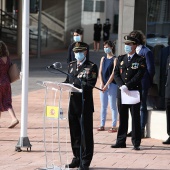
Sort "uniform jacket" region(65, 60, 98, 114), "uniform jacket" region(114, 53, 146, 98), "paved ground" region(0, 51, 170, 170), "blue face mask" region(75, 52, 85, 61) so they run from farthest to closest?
"uniform jacket" region(114, 53, 146, 98)
"paved ground" region(0, 51, 170, 170)
"blue face mask" region(75, 52, 85, 61)
"uniform jacket" region(65, 60, 98, 114)

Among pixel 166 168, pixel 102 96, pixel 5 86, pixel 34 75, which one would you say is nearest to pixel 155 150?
pixel 166 168

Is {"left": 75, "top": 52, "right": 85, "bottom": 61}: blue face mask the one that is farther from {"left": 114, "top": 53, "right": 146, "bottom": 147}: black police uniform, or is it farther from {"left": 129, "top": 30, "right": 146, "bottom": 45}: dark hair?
{"left": 129, "top": 30, "right": 146, "bottom": 45}: dark hair

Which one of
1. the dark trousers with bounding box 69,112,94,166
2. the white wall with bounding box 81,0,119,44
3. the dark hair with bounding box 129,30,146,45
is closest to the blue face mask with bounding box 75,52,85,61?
the dark trousers with bounding box 69,112,94,166

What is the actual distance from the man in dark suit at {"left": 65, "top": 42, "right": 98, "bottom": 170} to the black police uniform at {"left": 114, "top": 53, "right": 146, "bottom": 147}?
1450 mm

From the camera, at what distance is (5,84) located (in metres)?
12.2

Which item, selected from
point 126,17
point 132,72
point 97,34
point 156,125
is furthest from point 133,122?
point 97,34

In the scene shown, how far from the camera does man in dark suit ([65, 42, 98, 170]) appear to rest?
8602 millimetres

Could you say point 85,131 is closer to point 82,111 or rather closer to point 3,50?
point 82,111

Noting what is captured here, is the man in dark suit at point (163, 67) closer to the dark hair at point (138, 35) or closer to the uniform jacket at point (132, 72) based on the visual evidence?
the dark hair at point (138, 35)

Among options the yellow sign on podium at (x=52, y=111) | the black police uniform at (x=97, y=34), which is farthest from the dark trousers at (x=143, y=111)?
Result: the black police uniform at (x=97, y=34)

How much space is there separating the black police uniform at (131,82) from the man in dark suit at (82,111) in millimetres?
1450

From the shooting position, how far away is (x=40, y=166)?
Answer: 9023 millimetres

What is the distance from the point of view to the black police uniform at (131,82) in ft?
32.9

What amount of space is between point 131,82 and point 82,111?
1.65m
